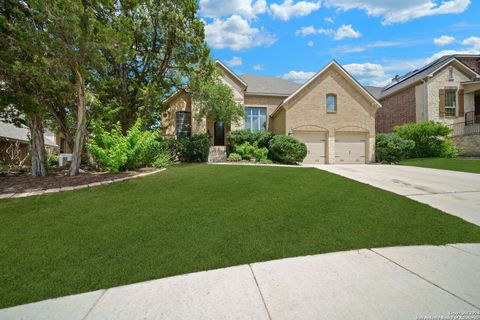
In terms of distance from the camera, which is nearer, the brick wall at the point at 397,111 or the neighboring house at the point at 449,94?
the neighboring house at the point at 449,94

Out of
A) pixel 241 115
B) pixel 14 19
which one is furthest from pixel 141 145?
pixel 241 115

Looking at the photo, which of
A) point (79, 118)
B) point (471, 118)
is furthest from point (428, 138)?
point (79, 118)

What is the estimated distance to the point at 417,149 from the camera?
17.8 meters

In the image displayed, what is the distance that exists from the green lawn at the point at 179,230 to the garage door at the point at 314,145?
35.6 ft

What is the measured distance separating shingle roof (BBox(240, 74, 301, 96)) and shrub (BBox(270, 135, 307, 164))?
6.15 m

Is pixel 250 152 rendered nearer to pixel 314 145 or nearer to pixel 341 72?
pixel 314 145

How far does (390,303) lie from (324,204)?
10.8 ft

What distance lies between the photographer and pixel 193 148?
603 inches

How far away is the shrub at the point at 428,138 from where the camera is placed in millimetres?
16938

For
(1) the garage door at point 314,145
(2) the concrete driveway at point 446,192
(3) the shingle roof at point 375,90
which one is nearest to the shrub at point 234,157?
(1) the garage door at point 314,145

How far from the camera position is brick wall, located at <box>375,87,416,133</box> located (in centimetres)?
2150

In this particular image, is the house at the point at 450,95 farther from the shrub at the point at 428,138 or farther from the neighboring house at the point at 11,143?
the neighboring house at the point at 11,143

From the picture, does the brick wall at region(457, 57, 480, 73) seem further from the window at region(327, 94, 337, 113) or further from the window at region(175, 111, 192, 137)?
the window at region(175, 111, 192, 137)

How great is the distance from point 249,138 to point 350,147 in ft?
25.0
